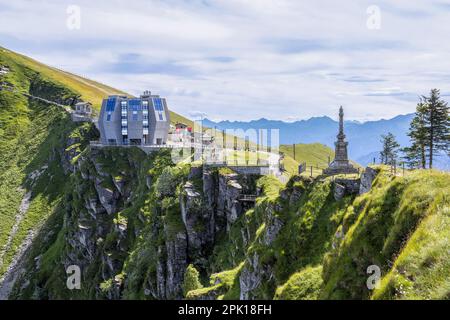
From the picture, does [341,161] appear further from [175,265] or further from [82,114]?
[82,114]

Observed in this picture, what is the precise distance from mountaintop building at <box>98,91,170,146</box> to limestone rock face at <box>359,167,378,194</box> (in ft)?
324

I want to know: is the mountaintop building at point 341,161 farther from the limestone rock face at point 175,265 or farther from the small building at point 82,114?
the small building at point 82,114

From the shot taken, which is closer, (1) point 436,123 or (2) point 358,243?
(2) point 358,243

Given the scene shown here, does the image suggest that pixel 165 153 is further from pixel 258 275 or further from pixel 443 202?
pixel 443 202

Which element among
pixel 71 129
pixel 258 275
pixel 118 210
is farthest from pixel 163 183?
pixel 71 129

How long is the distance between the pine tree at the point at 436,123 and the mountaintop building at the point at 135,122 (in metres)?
89.8

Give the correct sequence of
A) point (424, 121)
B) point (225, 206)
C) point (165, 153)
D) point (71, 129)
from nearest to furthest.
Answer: point (424, 121) → point (225, 206) → point (165, 153) → point (71, 129)

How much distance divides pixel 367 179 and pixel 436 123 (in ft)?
70.5

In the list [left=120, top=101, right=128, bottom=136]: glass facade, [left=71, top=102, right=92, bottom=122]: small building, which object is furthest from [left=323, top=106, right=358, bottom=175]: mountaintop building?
[left=71, top=102, right=92, bottom=122]: small building

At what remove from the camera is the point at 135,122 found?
135 meters

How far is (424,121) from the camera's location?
57.2 meters

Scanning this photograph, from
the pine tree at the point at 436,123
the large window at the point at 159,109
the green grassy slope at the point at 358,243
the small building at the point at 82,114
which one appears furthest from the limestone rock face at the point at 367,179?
the small building at the point at 82,114

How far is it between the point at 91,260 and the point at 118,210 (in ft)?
46.3

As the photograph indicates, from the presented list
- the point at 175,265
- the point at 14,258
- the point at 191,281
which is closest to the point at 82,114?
the point at 14,258
